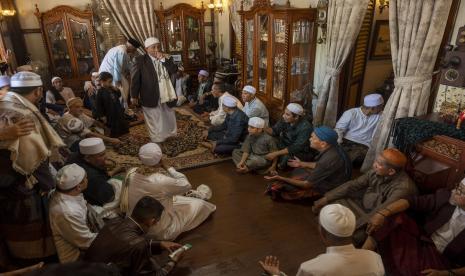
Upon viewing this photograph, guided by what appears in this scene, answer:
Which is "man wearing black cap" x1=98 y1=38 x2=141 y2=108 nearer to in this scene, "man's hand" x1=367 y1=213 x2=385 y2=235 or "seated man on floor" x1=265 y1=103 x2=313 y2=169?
"seated man on floor" x1=265 y1=103 x2=313 y2=169

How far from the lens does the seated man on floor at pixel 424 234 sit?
197cm

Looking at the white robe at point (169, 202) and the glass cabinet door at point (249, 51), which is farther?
the glass cabinet door at point (249, 51)

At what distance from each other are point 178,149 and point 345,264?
3.26 meters

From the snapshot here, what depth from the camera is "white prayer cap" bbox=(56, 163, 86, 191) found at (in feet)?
6.53

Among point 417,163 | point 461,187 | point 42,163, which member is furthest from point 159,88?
point 461,187

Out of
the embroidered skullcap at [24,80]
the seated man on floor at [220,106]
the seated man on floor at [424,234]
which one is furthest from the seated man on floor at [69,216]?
the seated man on floor at [220,106]

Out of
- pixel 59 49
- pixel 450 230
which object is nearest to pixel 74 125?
pixel 59 49

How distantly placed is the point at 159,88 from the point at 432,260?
371 cm

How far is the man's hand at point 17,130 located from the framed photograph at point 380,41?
4.46 m

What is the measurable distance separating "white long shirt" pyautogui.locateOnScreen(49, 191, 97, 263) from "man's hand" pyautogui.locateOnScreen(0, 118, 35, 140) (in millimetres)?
462

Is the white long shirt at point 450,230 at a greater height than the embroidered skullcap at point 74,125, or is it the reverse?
the embroidered skullcap at point 74,125

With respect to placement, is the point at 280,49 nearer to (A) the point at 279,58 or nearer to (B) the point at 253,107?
(A) the point at 279,58

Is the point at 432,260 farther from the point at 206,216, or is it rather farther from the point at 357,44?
the point at 357,44

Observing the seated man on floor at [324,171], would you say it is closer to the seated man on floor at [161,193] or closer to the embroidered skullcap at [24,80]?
the seated man on floor at [161,193]
